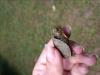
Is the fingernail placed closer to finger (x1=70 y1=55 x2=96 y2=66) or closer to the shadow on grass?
finger (x1=70 y1=55 x2=96 y2=66)

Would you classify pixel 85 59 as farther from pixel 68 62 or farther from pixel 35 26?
pixel 35 26

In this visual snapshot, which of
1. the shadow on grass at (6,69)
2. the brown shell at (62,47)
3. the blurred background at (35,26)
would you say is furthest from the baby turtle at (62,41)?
the shadow on grass at (6,69)

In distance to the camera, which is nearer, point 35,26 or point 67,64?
point 67,64

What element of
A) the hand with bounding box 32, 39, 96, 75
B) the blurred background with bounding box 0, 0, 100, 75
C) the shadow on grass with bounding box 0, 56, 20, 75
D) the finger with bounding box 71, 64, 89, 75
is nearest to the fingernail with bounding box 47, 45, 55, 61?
the hand with bounding box 32, 39, 96, 75

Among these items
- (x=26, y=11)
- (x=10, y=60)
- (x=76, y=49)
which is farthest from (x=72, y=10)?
(x=76, y=49)

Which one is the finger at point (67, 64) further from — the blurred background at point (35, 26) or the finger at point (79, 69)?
the blurred background at point (35, 26)

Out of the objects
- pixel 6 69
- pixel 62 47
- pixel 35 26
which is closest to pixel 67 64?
pixel 62 47

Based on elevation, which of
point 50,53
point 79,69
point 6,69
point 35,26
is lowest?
point 6,69

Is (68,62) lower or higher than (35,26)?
higher
